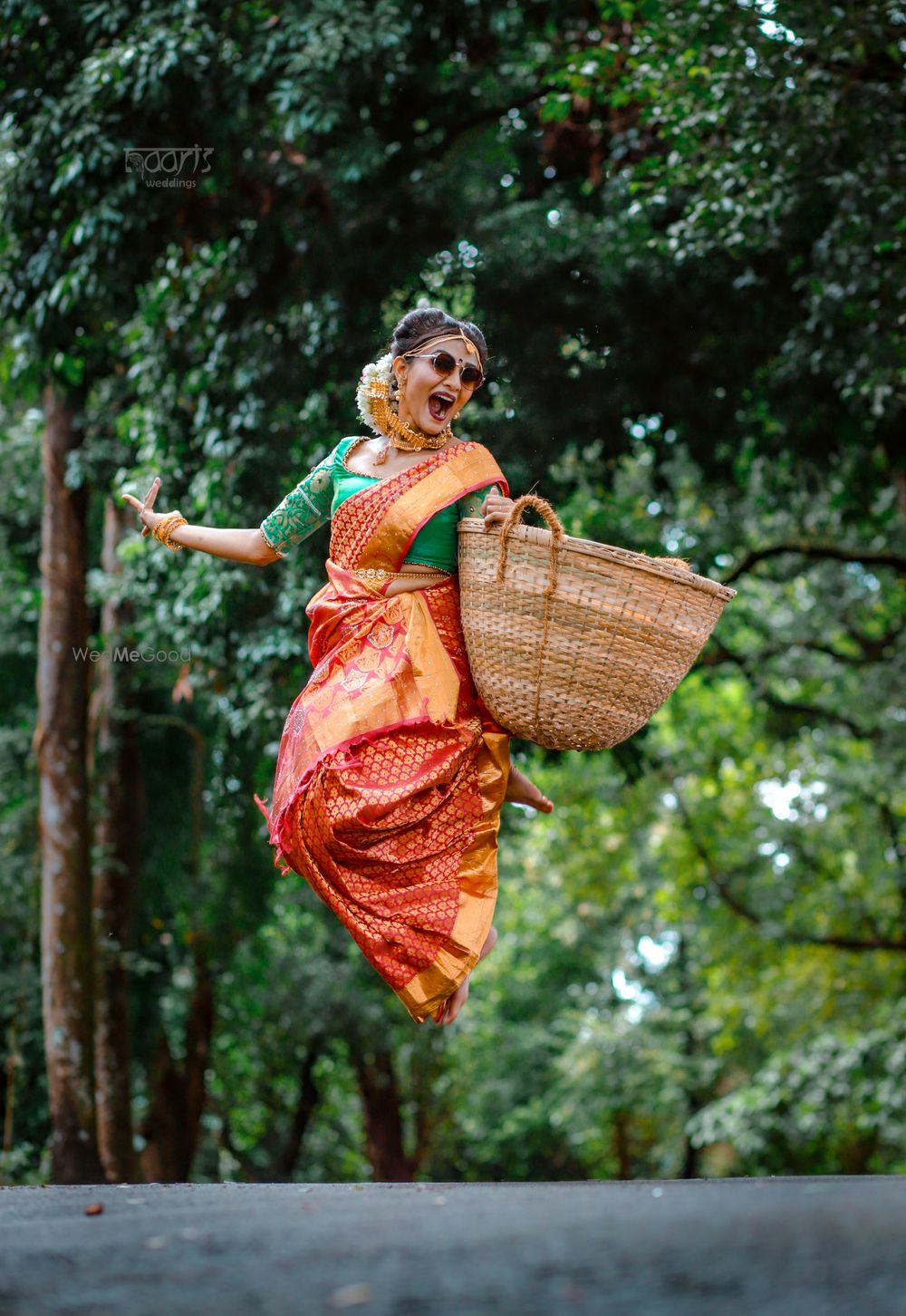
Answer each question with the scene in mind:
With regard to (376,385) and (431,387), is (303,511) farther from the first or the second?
(431,387)

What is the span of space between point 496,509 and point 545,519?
0.17 m

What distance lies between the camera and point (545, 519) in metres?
3.88

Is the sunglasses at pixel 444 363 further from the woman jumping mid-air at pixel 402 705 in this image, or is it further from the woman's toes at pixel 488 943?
the woman's toes at pixel 488 943

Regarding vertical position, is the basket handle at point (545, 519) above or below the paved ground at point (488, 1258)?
above

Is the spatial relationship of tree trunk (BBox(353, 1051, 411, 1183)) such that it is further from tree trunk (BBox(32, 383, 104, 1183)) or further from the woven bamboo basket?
the woven bamboo basket

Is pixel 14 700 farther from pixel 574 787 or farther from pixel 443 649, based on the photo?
pixel 443 649

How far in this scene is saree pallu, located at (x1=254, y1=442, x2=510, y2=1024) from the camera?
13.4 feet

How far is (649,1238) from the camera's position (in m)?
2.14

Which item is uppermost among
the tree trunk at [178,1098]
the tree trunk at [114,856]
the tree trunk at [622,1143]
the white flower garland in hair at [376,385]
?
the white flower garland in hair at [376,385]

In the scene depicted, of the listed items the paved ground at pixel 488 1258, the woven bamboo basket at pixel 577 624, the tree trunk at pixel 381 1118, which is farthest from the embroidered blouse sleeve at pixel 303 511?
the tree trunk at pixel 381 1118

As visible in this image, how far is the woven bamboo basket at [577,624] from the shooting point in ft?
12.7

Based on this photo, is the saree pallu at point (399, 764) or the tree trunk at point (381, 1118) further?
the tree trunk at point (381, 1118)

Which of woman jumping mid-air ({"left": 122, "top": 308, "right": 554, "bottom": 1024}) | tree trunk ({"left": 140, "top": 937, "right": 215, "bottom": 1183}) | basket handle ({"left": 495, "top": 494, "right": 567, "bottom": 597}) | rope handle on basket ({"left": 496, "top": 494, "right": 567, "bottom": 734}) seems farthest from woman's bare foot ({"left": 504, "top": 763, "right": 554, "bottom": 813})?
tree trunk ({"left": 140, "top": 937, "right": 215, "bottom": 1183})

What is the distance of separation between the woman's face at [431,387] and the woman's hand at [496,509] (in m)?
0.44
